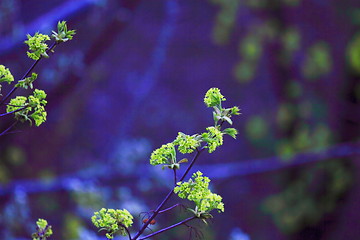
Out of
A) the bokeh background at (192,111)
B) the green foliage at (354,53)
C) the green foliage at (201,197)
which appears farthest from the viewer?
the green foliage at (354,53)

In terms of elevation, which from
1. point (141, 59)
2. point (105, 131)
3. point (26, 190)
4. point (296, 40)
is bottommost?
point (26, 190)

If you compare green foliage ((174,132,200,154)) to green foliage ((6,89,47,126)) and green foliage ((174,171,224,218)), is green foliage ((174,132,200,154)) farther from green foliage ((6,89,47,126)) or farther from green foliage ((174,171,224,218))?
green foliage ((6,89,47,126))

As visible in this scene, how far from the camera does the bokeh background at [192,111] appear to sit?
2.11m

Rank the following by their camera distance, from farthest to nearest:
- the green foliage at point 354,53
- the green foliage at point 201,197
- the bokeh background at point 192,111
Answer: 1. the green foliage at point 354,53
2. the bokeh background at point 192,111
3. the green foliage at point 201,197

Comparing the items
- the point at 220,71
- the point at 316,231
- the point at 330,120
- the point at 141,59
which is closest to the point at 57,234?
the point at 141,59

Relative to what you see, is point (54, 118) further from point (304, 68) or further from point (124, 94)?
point (304, 68)

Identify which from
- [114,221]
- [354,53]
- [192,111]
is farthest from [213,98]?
[354,53]

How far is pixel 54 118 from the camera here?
2.11 meters

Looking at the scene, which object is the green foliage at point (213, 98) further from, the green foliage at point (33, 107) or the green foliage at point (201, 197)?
the green foliage at point (33, 107)

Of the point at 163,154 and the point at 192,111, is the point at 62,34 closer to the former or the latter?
the point at 163,154

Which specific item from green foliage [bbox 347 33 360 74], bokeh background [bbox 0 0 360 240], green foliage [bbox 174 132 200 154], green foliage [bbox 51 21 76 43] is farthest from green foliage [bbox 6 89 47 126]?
green foliage [bbox 347 33 360 74]

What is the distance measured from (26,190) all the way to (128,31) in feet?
2.97

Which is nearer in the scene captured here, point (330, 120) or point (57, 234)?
point (57, 234)

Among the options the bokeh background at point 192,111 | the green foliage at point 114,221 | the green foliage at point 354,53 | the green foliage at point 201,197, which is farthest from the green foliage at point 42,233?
the green foliage at point 354,53
